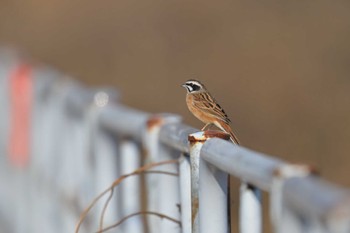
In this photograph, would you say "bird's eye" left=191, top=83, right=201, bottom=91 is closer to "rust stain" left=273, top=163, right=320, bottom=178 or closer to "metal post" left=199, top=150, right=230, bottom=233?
"metal post" left=199, top=150, right=230, bottom=233

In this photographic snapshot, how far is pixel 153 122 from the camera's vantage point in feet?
18.0

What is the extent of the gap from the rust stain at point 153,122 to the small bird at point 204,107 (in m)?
1.22

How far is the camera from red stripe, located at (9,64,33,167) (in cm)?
1166

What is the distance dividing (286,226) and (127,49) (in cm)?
2107

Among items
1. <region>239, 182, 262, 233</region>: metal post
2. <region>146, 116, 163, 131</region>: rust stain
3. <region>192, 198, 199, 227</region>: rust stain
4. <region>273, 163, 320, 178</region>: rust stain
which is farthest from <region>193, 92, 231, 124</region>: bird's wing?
<region>273, 163, 320, 178</region>: rust stain

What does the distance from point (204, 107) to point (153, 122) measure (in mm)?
1491

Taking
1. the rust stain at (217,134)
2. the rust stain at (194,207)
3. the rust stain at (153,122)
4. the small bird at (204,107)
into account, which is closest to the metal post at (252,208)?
the rust stain at (217,134)

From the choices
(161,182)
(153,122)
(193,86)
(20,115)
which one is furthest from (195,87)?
(20,115)

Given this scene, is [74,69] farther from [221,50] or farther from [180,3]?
[180,3]

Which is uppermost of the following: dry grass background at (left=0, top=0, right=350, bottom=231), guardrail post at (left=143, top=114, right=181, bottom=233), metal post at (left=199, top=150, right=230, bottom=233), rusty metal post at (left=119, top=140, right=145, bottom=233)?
dry grass background at (left=0, top=0, right=350, bottom=231)

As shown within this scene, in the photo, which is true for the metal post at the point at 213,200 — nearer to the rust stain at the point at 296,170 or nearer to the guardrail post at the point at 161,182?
the guardrail post at the point at 161,182

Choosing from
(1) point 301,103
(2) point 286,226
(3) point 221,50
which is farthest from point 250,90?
(2) point 286,226

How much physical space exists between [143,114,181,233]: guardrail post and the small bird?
1033mm

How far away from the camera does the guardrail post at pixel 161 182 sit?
505 cm
